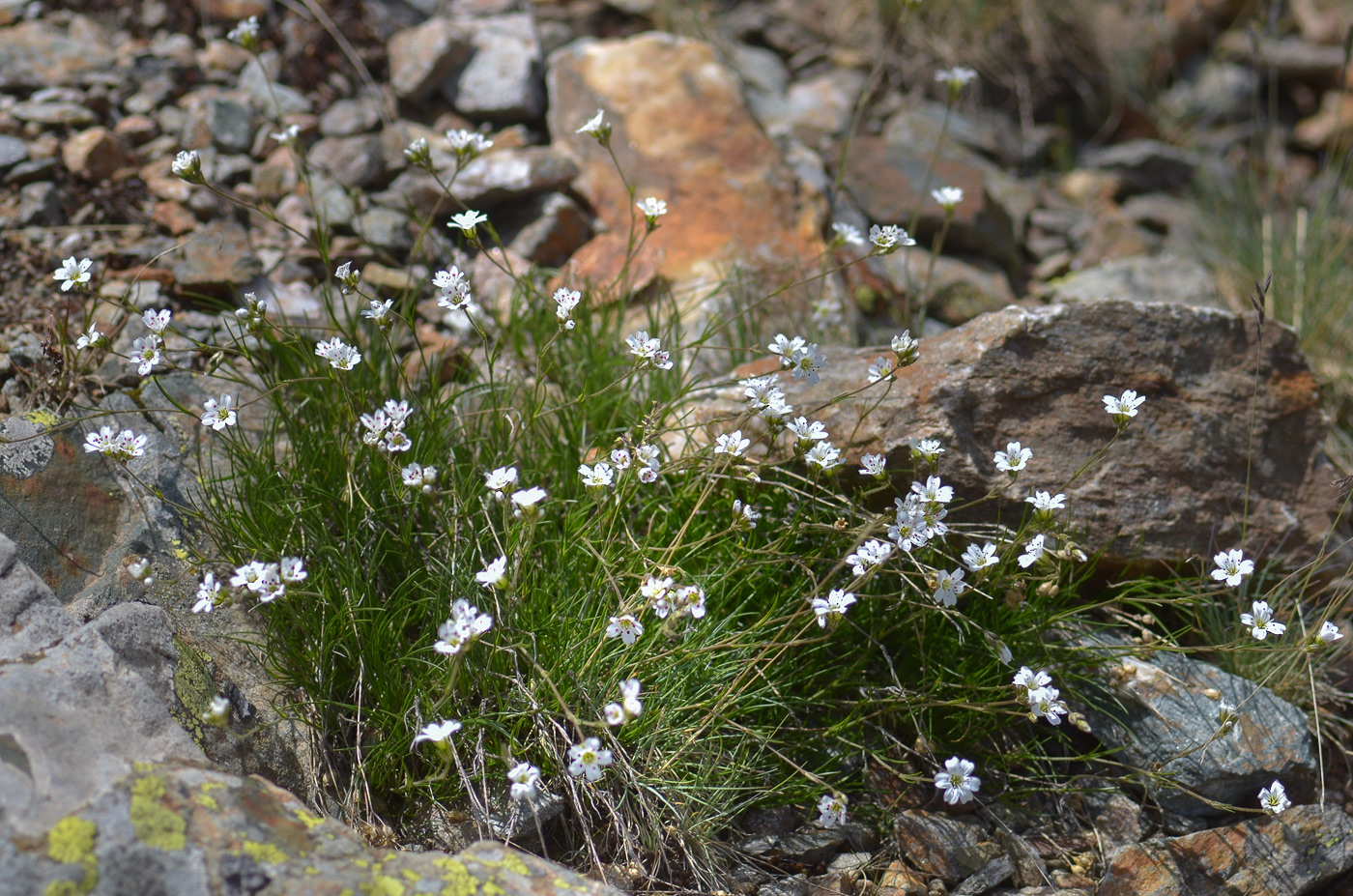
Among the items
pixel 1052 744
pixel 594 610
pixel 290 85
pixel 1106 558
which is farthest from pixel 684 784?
pixel 290 85

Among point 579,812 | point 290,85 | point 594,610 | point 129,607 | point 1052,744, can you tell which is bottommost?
point 1052,744

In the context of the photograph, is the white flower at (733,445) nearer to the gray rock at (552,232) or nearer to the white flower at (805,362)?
the white flower at (805,362)

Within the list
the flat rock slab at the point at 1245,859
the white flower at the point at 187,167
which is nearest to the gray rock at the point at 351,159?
the white flower at the point at 187,167

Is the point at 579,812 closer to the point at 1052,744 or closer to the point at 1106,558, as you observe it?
the point at 1052,744

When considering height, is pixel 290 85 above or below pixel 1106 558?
above

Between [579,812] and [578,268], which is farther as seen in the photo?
[578,268]

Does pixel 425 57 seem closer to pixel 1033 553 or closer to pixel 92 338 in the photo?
pixel 92 338
